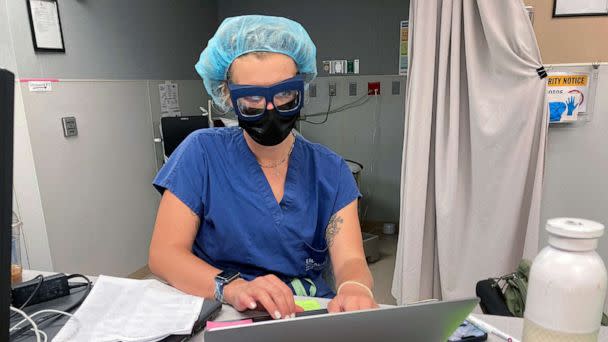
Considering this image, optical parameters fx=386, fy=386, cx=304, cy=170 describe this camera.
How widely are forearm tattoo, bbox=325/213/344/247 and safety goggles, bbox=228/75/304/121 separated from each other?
34 cm

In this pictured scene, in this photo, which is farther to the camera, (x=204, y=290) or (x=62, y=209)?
(x=62, y=209)

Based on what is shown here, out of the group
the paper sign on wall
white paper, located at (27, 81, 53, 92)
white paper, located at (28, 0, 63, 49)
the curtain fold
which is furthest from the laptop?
the paper sign on wall

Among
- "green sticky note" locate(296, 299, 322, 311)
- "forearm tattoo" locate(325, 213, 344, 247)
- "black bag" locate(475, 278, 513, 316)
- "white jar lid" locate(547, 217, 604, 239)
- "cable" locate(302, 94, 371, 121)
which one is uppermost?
"cable" locate(302, 94, 371, 121)

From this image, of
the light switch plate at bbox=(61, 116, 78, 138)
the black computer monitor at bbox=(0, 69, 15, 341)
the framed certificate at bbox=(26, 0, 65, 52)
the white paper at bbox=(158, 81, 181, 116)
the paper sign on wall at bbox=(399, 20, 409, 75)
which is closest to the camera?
the black computer monitor at bbox=(0, 69, 15, 341)

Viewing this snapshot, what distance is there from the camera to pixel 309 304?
0.90 metres

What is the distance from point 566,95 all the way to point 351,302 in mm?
1562

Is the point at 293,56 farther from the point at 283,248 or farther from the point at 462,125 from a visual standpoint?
the point at 462,125

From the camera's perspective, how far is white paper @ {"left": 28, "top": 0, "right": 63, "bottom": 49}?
210 centimetres

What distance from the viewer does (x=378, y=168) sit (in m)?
3.67

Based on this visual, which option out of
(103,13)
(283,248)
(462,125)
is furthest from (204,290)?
(103,13)

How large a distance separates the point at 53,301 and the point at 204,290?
35 centimetres

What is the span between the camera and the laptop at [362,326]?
1.64ft

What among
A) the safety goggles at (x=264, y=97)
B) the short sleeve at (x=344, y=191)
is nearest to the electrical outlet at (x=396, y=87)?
the short sleeve at (x=344, y=191)

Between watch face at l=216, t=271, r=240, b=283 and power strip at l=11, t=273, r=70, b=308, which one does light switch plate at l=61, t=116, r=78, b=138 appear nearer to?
power strip at l=11, t=273, r=70, b=308
